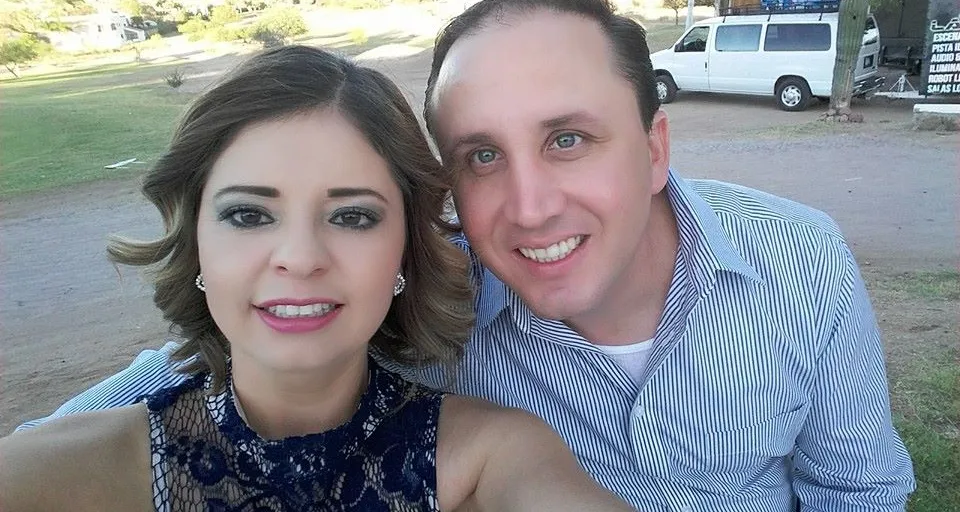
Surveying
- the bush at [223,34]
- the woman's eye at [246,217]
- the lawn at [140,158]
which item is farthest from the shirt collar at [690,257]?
the bush at [223,34]

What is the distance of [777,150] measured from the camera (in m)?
10.3

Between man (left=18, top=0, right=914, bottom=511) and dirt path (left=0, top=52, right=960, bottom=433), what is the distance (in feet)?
1.06

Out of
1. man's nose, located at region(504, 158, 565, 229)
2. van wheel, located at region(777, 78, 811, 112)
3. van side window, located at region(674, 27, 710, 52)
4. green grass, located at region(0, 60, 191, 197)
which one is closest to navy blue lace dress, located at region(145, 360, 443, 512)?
man's nose, located at region(504, 158, 565, 229)

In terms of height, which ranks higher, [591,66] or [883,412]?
[591,66]

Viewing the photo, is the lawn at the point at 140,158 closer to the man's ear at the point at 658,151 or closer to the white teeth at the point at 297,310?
the white teeth at the point at 297,310

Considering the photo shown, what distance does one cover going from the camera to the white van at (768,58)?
1354 cm

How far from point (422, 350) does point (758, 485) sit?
0.98 meters

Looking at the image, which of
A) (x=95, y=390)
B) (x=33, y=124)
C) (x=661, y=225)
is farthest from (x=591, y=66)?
(x=33, y=124)

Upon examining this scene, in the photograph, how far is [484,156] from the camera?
1862mm

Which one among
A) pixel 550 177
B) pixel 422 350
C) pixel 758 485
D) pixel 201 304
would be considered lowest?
pixel 758 485

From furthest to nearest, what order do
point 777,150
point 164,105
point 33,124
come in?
point 164,105, point 33,124, point 777,150

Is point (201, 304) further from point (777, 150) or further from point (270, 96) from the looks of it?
point (777, 150)

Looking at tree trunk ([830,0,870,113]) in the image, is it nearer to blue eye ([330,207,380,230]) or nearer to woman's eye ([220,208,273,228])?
blue eye ([330,207,380,230])

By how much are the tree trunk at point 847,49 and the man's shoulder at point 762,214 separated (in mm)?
11724
